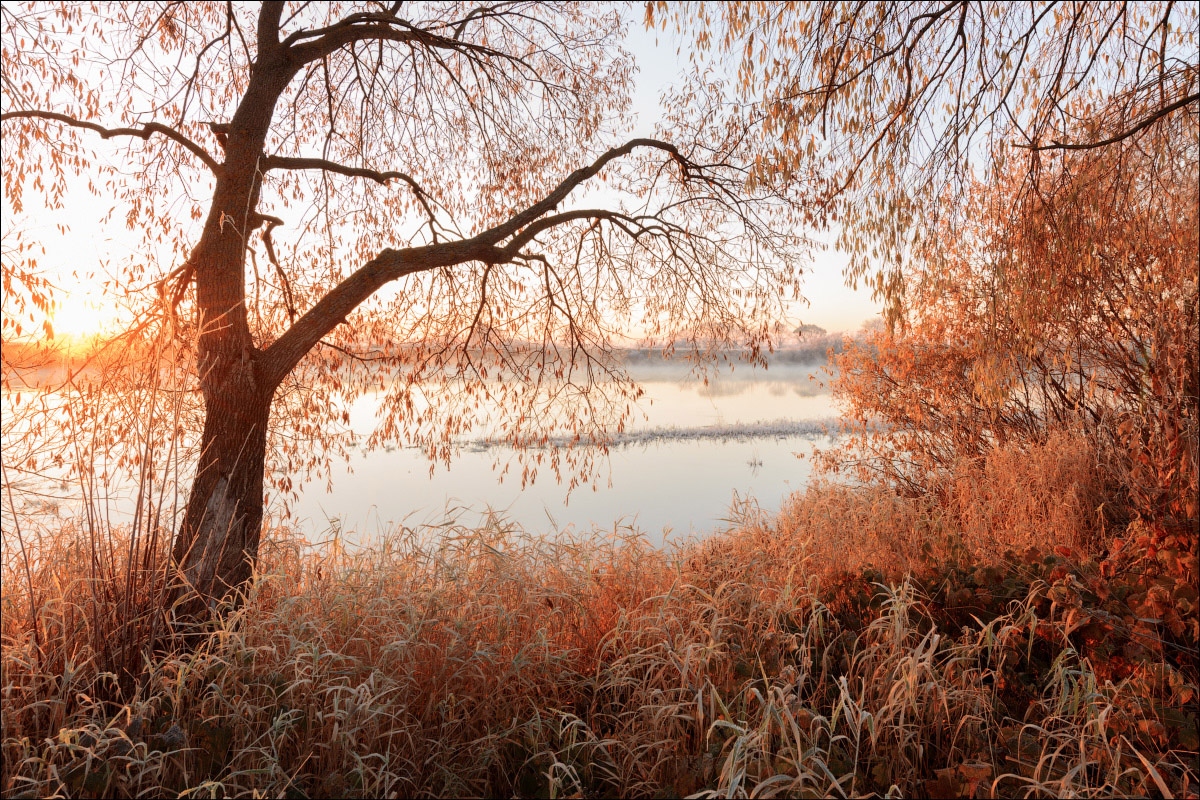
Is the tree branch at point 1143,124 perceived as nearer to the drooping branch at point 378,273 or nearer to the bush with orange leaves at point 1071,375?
the bush with orange leaves at point 1071,375

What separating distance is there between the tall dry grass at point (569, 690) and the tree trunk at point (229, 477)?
36cm

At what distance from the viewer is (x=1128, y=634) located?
309 cm

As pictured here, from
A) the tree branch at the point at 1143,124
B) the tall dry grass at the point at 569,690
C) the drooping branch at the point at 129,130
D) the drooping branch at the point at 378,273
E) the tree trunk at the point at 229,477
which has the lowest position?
the tall dry grass at the point at 569,690

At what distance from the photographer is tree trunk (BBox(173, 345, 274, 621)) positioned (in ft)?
14.3

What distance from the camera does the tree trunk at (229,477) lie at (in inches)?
171

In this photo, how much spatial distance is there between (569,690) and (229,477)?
2.54m

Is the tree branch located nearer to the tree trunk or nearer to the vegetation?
the vegetation

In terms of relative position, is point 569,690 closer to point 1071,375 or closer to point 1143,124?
point 1143,124

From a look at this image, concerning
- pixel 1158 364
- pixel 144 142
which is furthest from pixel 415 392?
pixel 1158 364

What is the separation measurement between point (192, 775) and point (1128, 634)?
3681 millimetres

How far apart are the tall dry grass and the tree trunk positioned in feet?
1.19

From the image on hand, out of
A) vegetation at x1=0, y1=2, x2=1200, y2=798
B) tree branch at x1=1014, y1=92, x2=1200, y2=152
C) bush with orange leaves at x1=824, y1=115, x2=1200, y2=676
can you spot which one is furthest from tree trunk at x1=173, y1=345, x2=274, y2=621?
tree branch at x1=1014, y1=92, x2=1200, y2=152

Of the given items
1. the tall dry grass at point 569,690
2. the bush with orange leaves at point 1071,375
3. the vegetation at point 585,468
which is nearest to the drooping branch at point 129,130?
the vegetation at point 585,468

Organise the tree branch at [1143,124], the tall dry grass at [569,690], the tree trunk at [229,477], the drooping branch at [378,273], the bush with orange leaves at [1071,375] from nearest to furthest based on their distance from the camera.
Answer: the tall dry grass at [569,690] < the bush with orange leaves at [1071,375] < the tree branch at [1143,124] < the tree trunk at [229,477] < the drooping branch at [378,273]
